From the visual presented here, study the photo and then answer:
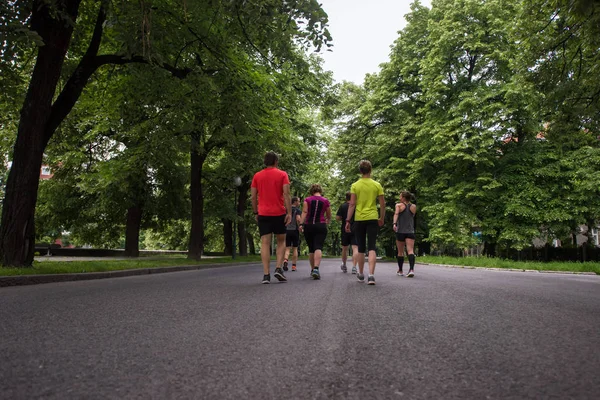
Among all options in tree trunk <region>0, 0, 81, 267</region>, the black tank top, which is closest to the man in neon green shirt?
the black tank top

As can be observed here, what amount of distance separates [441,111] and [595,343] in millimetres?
24026

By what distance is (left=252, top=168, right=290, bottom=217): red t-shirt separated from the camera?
8.44 meters

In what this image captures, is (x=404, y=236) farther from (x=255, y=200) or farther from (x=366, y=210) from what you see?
(x=255, y=200)

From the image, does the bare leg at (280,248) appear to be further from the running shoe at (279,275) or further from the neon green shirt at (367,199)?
the neon green shirt at (367,199)

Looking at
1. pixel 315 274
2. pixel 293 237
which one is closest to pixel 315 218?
pixel 315 274

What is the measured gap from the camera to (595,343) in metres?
3.36

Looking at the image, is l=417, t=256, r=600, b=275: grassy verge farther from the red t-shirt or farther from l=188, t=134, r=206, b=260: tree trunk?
the red t-shirt

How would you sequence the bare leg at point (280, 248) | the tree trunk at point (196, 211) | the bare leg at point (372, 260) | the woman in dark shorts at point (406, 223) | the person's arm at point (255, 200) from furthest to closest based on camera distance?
the tree trunk at point (196, 211) < the woman in dark shorts at point (406, 223) < the bare leg at point (280, 248) < the bare leg at point (372, 260) < the person's arm at point (255, 200)

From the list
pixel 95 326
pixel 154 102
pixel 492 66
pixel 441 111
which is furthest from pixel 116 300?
pixel 492 66

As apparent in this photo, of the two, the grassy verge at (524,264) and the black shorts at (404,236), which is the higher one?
the black shorts at (404,236)

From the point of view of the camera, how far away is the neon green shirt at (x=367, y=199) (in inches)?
339

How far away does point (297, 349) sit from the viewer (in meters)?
3.11

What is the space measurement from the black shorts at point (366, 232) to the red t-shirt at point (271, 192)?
4.97 feet

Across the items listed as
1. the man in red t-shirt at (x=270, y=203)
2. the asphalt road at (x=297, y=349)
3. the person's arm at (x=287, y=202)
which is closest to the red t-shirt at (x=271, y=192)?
the man in red t-shirt at (x=270, y=203)
